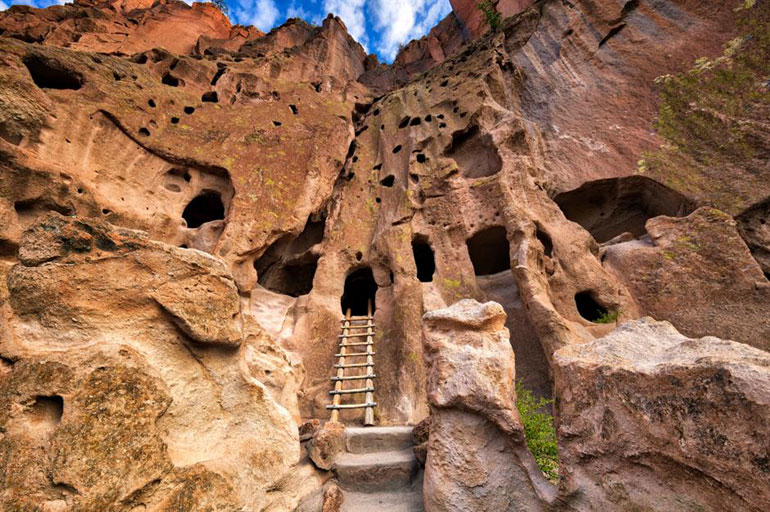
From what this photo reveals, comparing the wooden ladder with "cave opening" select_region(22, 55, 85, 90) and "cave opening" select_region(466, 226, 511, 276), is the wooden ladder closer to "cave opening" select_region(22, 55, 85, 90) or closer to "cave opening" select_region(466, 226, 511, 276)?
"cave opening" select_region(466, 226, 511, 276)

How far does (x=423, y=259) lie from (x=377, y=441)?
23.4 feet

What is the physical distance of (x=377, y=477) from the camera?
3.04 metres

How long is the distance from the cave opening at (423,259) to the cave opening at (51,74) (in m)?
8.80

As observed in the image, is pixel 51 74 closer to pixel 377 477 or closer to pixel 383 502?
pixel 377 477

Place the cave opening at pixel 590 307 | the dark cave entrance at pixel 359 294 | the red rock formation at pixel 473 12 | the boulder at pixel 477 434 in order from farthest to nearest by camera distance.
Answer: the red rock formation at pixel 473 12 < the dark cave entrance at pixel 359 294 < the cave opening at pixel 590 307 < the boulder at pixel 477 434

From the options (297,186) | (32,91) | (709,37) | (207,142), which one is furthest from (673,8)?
(32,91)

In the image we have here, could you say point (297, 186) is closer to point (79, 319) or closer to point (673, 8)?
point (79, 319)

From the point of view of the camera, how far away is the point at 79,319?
1881mm

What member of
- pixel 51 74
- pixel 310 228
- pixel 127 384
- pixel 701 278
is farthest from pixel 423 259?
pixel 51 74

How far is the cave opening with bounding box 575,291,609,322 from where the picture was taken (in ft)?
21.1

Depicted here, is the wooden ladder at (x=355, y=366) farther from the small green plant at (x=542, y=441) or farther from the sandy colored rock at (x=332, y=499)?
the small green plant at (x=542, y=441)

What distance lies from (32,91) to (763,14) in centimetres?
1704

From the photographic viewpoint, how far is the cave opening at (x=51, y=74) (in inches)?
259

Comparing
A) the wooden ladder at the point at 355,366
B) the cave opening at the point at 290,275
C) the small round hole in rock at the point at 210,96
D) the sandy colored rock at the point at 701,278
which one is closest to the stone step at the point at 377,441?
the wooden ladder at the point at 355,366
